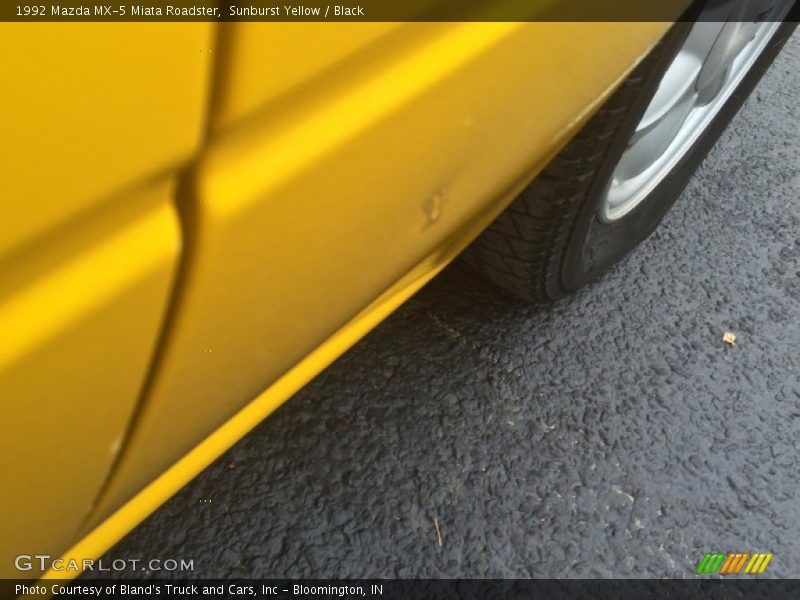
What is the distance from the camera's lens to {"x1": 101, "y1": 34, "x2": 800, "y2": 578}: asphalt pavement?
4.22 ft

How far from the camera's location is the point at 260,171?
0.58 meters

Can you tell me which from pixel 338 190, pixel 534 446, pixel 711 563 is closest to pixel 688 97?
pixel 534 446

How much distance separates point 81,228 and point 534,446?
41.5 inches

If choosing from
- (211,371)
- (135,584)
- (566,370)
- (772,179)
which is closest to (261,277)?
(211,371)

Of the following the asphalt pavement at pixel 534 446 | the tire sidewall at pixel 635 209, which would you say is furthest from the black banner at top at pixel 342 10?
the asphalt pavement at pixel 534 446

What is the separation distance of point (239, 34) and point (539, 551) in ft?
3.36

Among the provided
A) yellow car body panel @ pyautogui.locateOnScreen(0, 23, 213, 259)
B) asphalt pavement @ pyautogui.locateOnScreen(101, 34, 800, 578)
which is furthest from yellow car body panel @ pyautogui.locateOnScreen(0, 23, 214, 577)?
asphalt pavement @ pyautogui.locateOnScreen(101, 34, 800, 578)

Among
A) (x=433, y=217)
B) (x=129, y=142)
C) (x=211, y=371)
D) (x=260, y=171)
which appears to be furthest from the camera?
(x=433, y=217)

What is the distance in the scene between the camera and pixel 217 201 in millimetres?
565

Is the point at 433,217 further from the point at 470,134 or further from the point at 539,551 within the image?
the point at 539,551

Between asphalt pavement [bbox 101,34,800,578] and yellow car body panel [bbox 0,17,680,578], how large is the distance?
0.44m

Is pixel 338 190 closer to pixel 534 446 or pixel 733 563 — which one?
pixel 534 446

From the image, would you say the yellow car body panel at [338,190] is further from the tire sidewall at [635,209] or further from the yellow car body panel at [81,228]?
the tire sidewall at [635,209]

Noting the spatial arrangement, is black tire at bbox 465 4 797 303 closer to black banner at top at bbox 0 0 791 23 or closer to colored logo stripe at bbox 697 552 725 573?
black banner at top at bbox 0 0 791 23
